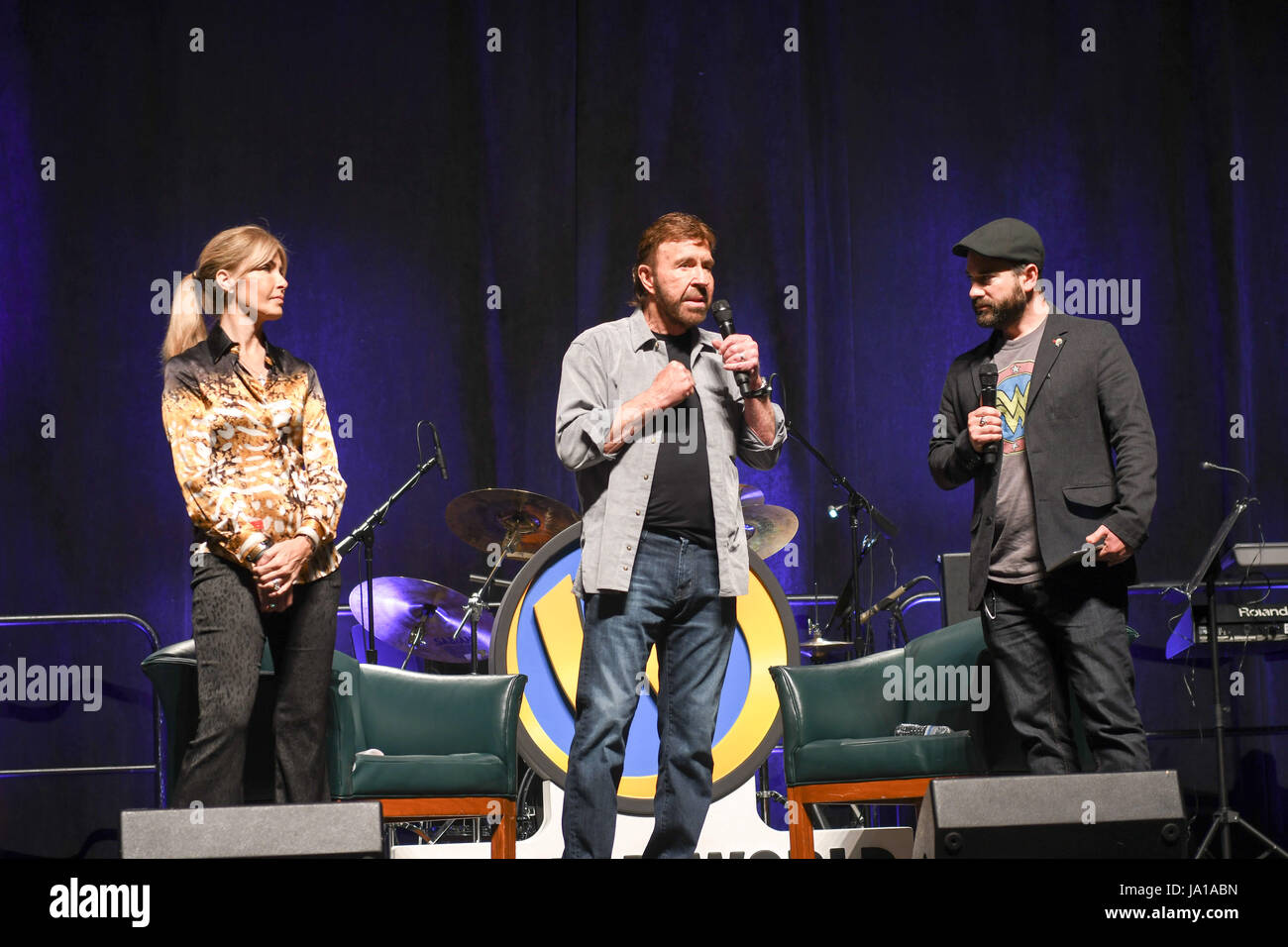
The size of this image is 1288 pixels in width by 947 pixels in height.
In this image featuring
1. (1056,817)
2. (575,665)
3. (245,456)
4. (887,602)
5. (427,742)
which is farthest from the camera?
(887,602)

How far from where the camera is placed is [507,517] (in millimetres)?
4746

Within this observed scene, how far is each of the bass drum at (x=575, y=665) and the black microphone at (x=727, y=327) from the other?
1.29 meters

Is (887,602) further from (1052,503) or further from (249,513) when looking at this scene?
(249,513)

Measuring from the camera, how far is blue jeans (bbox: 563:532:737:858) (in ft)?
9.64

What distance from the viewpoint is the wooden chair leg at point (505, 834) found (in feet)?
11.4

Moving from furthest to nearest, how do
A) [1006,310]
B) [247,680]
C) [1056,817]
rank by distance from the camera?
[1006,310]
[247,680]
[1056,817]

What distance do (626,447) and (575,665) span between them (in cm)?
140

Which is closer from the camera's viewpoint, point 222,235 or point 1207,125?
point 222,235

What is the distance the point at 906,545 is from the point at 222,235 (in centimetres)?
362

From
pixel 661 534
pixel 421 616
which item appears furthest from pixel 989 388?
pixel 421 616

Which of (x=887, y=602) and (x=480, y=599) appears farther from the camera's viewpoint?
(x=887, y=602)

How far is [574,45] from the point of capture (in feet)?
18.5
